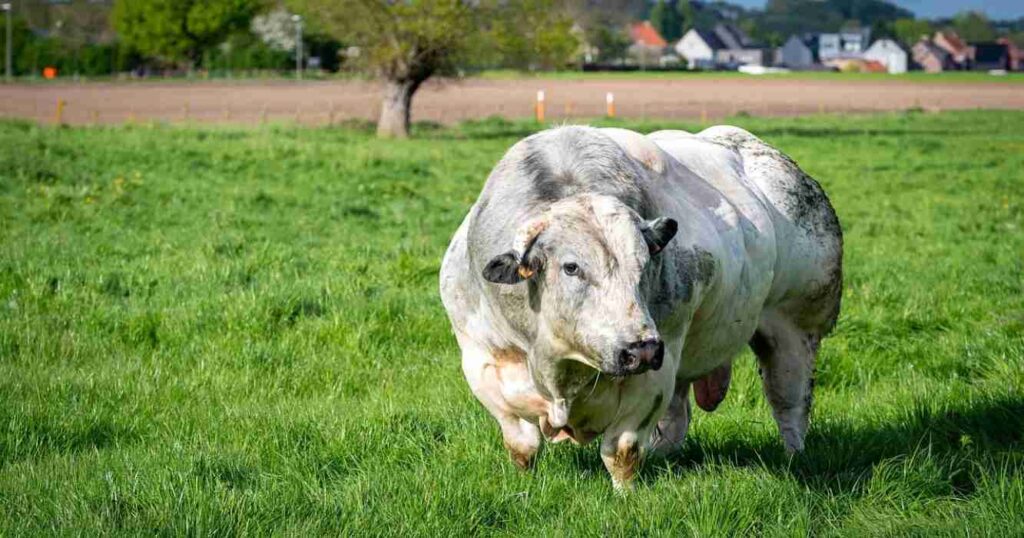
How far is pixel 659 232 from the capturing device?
5430mm

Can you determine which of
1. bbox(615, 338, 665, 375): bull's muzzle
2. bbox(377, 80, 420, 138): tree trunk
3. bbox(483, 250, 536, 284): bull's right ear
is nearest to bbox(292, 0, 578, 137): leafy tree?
bbox(377, 80, 420, 138): tree trunk

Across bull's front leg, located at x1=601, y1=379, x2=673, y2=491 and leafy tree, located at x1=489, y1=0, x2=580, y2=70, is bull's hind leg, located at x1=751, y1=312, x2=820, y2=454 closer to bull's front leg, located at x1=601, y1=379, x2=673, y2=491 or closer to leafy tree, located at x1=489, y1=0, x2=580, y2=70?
bull's front leg, located at x1=601, y1=379, x2=673, y2=491

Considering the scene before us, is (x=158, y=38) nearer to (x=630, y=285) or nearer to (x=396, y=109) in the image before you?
(x=396, y=109)

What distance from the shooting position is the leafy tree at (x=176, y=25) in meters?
115

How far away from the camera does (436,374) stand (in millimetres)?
9133

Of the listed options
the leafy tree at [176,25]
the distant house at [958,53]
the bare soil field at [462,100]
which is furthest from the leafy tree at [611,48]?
the bare soil field at [462,100]

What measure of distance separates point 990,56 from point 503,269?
205176mm

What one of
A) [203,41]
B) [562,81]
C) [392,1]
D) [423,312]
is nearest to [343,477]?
[423,312]

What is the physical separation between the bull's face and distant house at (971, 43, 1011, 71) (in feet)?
659

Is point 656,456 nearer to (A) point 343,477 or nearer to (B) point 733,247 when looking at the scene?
(B) point 733,247

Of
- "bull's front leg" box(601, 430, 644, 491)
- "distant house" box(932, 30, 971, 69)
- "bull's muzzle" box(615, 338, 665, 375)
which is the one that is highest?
"distant house" box(932, 30, 971, 69)

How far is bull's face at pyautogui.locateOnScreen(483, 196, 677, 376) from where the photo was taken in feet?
17.2

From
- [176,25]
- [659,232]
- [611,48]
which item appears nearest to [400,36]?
[659,232]

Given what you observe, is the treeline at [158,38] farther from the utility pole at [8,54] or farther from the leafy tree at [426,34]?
the leafy tree at [426,34]
